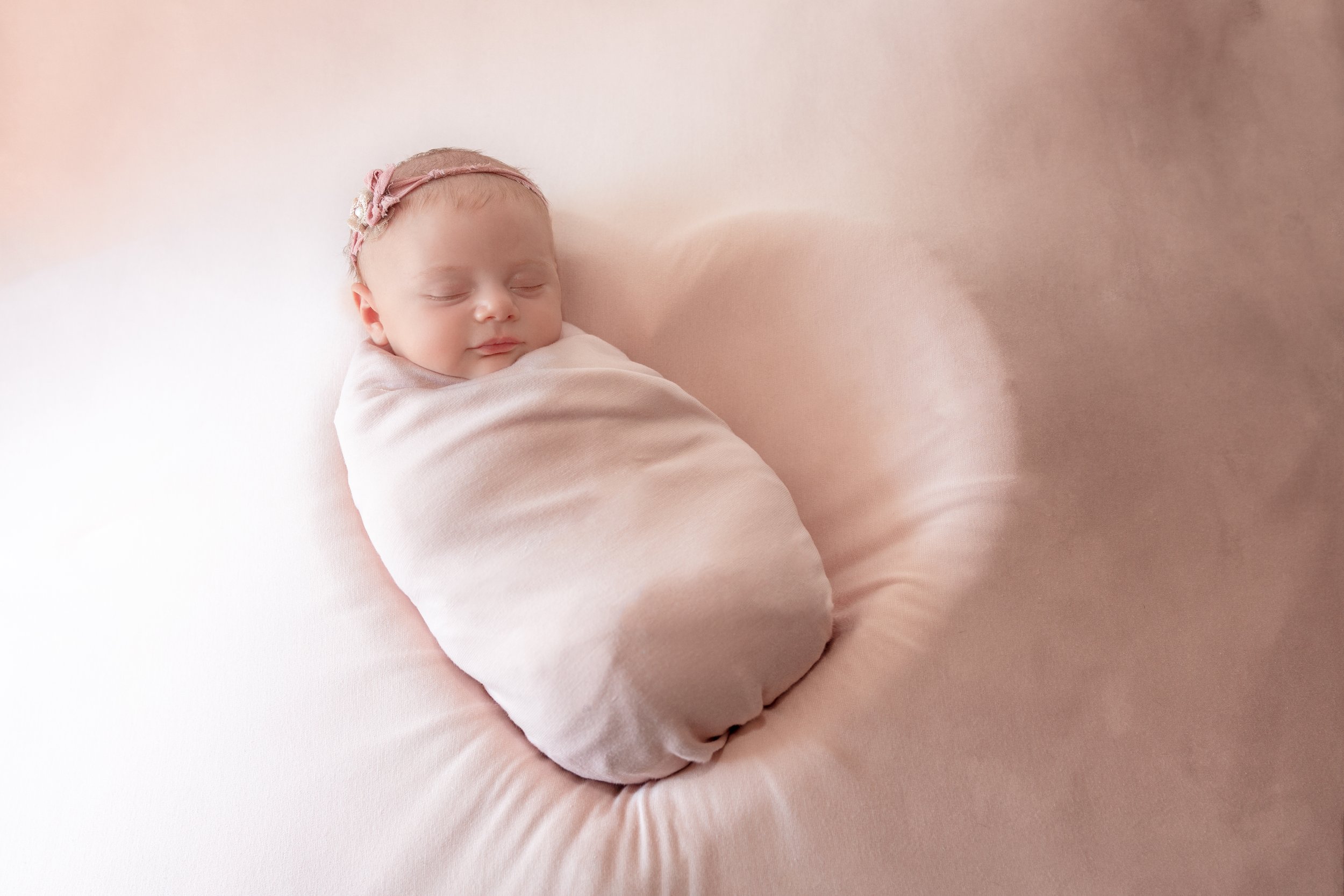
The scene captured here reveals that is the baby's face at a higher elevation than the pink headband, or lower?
lower

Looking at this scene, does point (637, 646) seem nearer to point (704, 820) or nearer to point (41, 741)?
point (704, 820)

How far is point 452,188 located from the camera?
1.25 m

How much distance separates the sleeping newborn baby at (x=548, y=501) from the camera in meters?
0.99

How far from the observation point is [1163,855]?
98 centimetres

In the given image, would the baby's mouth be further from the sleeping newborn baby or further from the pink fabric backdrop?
the pink fabric backdrop

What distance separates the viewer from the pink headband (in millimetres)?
1257

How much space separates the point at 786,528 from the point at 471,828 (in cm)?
48

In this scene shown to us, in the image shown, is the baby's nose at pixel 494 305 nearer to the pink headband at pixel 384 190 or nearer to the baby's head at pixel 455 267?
the baby's head at pixel 455 267

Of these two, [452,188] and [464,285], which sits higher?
[452,188]

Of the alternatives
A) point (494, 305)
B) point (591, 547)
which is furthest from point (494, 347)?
point (591, 547)

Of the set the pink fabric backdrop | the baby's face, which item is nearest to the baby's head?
the baby's face

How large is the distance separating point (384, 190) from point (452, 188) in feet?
0.33

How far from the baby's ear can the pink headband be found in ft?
0.17

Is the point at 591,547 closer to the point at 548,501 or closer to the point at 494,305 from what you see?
the point at 548,501
